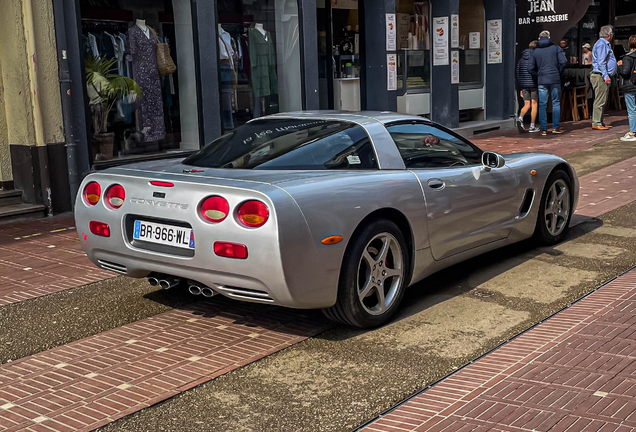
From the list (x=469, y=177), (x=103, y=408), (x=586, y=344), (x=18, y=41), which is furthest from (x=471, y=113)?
(x=103, y=408)

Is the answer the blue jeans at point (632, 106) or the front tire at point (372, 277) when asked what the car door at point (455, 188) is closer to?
the front tire at point (372, 277)

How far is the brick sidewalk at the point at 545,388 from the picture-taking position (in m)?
3.61

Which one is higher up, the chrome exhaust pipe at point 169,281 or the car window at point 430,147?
the car window at point 430,147

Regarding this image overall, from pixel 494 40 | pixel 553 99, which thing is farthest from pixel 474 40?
pixel 553 99

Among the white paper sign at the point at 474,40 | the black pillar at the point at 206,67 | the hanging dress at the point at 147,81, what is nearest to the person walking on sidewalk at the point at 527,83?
the white paper sign at the point at 474,40

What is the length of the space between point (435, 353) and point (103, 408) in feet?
6.20

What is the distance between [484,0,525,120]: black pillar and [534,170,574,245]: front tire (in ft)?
38.8

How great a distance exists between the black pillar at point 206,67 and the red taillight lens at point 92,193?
6.95m

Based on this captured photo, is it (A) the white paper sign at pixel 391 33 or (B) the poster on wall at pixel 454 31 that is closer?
(A) the white paper sign at pixel 391 33

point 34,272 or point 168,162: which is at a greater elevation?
point 168,162

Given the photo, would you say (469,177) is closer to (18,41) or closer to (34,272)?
(34,272)

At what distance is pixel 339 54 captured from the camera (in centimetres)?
1584

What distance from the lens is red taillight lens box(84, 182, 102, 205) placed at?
5.23 m

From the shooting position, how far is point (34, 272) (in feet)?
22.5
